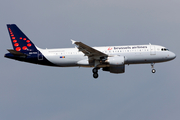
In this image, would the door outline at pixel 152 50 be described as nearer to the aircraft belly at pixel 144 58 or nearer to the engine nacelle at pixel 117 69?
the aircraft belly at pixel 144 58

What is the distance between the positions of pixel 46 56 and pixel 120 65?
11.3 m

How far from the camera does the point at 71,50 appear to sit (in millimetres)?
50500

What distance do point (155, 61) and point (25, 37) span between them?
68.0 feet

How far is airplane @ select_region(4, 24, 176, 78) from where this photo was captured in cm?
4891

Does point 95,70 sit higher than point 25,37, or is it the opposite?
point 25,37

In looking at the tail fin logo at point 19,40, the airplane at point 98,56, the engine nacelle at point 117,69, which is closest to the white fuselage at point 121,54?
the airplane at point 98,56

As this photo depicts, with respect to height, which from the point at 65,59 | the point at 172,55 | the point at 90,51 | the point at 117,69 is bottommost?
the point at 117,69

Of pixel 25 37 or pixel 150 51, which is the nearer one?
pixel 150 51

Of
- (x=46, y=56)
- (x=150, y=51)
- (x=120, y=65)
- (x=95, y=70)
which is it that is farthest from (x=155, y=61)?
(x=46, y=56)

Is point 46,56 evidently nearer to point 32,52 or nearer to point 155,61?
point 32,52

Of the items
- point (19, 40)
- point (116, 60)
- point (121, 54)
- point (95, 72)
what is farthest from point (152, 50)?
Result: point (19, 40)

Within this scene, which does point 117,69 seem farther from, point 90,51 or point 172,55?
point 172,55

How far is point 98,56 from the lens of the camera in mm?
48875

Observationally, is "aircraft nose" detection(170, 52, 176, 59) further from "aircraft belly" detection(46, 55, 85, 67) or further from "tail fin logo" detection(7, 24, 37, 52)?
"tail fin logo" detection(7, 24, 37, 52)
